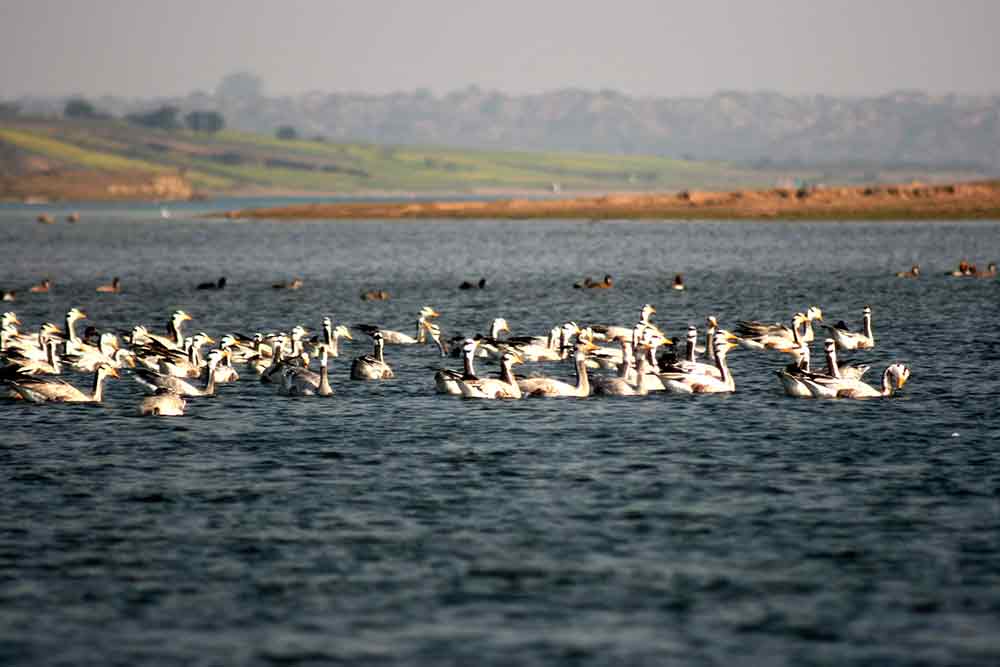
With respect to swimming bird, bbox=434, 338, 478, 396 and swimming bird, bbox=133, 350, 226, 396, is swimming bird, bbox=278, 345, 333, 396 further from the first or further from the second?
swimming bird, bbox=434, 338, 478, 396

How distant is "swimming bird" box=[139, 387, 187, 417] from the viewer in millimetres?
31766

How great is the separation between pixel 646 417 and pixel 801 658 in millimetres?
15448

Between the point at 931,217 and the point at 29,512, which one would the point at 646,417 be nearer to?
the point at 29,512

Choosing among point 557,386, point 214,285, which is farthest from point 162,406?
point 214,285

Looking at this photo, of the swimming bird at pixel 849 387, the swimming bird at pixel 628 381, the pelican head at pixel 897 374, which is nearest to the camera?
the swimming bird at pixel 849 387

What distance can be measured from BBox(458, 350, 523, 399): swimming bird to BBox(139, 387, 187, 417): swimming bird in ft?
20.8

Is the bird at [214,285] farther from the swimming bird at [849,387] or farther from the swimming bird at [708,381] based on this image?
the swimming bird at [849,387]

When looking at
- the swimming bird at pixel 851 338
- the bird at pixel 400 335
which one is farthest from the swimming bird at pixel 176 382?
the swimming bird at pixel 851 338

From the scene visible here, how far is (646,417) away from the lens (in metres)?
31.0

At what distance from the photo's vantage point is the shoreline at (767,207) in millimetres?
129125

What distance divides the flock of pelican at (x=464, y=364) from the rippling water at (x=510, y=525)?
2.02ft

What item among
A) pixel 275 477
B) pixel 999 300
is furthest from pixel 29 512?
pixel 999 300

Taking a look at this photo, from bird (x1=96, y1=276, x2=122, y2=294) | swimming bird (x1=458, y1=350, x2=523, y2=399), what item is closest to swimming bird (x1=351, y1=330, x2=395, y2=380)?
swimming bird (x1=458, y1=350, x2=523, y2=399)

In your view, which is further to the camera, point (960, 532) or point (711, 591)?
point (960, 532)
